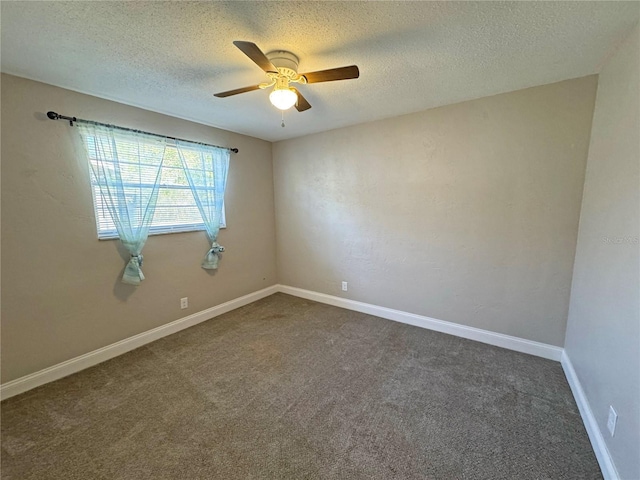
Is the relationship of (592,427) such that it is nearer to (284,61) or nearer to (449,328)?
(449,328)

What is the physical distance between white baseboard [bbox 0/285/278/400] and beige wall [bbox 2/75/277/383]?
0.06 metres

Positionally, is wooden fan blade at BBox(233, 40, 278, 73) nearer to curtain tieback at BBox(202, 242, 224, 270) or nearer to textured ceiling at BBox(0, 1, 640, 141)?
textured ceiling at BBox(0, 1, 640, 141)

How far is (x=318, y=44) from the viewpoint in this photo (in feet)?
5.21

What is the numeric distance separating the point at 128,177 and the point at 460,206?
10.5ft

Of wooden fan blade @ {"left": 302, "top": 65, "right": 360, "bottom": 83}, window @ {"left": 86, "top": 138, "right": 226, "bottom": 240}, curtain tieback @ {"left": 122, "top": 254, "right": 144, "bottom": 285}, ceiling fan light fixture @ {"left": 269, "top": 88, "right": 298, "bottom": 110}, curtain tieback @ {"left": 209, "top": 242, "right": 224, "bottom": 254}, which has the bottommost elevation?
curtain tieback @ {"left": 122, "top": 254, "right": 144, "bottom": 285}

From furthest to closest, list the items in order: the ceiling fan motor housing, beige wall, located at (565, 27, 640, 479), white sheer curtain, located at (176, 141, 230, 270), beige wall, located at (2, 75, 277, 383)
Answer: white sheer curtain, located at (176, 141, 230, 270) < beige wall, located at (2, 75, 277, 383) < the ceiling fan motor housing < beige wall, located at (565, 27, 640, 479)

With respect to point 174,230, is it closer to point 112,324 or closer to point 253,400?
point 112,324

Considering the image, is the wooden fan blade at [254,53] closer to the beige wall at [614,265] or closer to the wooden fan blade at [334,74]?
the wooden fan blade at [334,74]

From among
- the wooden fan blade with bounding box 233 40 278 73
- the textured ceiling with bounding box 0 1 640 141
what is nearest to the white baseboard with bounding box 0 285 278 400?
the textured ceiling with bounding box 0 1 640 141

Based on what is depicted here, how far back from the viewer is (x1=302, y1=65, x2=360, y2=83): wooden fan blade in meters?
1.46

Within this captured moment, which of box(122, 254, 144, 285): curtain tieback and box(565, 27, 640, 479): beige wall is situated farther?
box(122, 254, 144, 285): curtain tieback

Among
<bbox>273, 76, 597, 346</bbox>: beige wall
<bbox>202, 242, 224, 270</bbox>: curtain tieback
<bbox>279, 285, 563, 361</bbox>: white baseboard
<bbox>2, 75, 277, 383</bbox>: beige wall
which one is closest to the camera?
<bbox>2, 75, 277, 383</bbox>: beige wall

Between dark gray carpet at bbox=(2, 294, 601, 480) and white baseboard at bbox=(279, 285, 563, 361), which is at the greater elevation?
white baseboard at bbox=(279, 285, 563, 361)

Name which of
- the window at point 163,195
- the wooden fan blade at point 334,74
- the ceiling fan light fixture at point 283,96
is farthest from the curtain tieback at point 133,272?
the wooden fan blade at point 334,74
